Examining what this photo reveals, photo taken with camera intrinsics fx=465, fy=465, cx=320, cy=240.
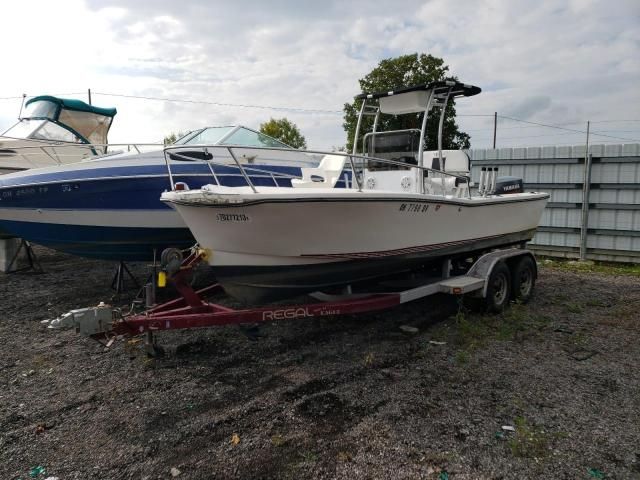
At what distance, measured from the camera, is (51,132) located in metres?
9.19

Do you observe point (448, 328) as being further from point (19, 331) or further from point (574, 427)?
point (19, 331)

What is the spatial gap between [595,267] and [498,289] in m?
4.02

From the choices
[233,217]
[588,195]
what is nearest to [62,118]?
[233,217]

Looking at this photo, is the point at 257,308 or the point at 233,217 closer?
the point at 233,217

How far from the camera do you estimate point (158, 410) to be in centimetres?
319

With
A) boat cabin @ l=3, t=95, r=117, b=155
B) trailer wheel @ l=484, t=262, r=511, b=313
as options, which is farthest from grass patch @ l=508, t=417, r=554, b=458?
boat cabin @ l=3, t=95, r=117, b=155

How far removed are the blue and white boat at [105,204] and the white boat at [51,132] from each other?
2.37m

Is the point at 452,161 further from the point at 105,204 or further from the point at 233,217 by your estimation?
the point at 105,204

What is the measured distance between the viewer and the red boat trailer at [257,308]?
3.49 meters

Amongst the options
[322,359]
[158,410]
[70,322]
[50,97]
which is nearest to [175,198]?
[70,322]

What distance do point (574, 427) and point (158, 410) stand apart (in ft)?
8.86

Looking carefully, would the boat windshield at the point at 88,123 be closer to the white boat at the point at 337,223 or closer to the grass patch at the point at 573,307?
the white boat at the point at 337,223

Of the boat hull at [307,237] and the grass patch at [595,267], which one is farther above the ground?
the boat hull at [307,237]

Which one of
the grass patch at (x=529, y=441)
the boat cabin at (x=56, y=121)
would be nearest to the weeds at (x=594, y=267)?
the grass patch at (x=529, y=441)
